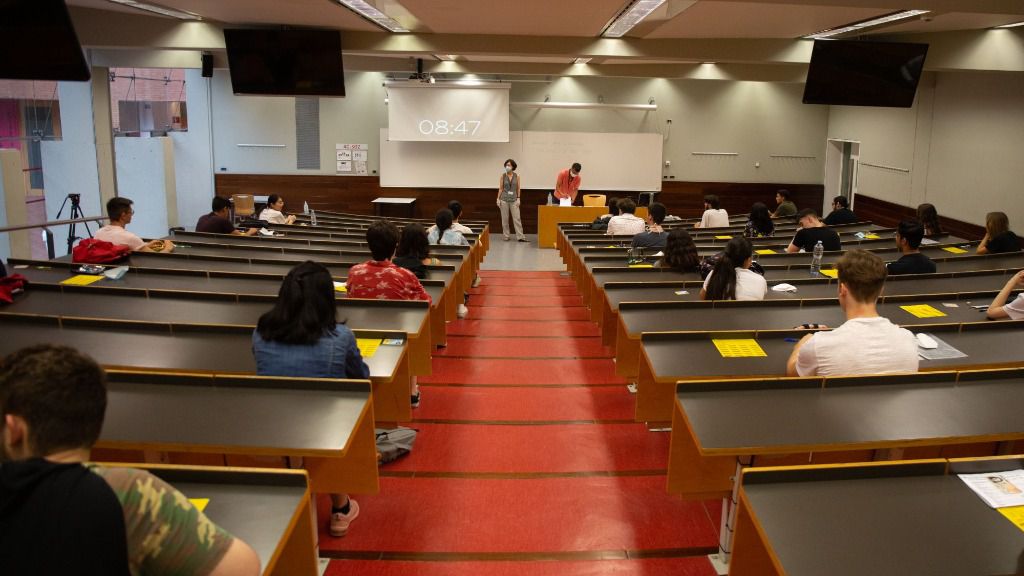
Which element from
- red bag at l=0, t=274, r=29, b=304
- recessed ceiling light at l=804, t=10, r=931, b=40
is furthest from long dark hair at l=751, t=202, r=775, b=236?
red bag at l=0, t=274, r=29, b=304

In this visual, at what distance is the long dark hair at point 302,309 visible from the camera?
2.86m

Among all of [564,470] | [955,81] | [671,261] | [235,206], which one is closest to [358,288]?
[564,470]

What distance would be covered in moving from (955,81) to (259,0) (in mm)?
9739

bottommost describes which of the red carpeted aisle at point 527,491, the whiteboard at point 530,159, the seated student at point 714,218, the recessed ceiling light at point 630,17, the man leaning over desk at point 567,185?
the red carpeted aisle at point 527,491

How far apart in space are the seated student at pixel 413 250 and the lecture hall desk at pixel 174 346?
1639mm

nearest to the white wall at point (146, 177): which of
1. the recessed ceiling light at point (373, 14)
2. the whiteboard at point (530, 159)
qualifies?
the whiteboard at point (530, 159)

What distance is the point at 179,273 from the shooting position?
5.40 metres

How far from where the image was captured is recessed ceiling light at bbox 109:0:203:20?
6789 mm

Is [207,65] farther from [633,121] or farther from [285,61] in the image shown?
[633,121]

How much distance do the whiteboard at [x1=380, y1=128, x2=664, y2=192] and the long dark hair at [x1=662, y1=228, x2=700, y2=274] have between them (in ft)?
27.5

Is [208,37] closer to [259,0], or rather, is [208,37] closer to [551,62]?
[259,0]

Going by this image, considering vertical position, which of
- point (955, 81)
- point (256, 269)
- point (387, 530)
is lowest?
point (387, 530)

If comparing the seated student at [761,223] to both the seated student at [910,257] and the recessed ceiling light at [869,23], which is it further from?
the seated student at [910,257]

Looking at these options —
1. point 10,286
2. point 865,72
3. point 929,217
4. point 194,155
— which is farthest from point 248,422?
point 194,155
